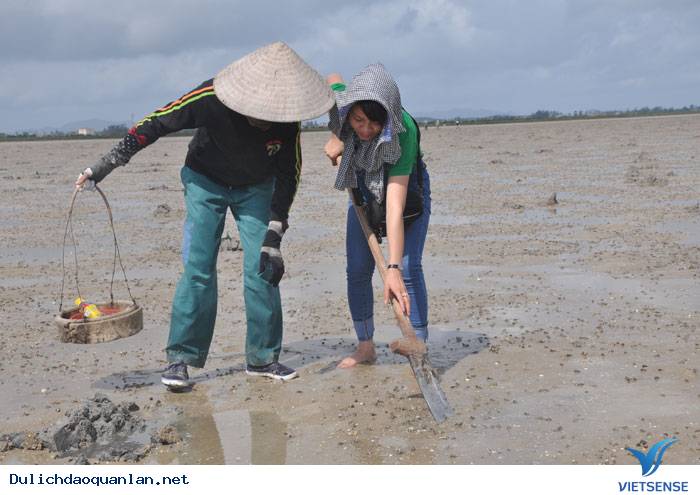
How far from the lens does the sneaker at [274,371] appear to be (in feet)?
17.0

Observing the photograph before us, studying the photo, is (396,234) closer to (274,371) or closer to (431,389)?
(431,389)

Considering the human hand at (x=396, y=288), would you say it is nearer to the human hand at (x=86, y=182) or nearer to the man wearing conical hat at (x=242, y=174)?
the man wearing conical hat at (x=242, y=174)

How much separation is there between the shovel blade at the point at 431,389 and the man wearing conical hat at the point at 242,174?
880 millimetres

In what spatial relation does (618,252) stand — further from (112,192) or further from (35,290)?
(112,192)

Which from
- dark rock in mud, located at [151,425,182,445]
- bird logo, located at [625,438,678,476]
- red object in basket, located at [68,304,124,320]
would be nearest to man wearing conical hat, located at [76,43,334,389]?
red object in basket, located at [68,304,124,320]

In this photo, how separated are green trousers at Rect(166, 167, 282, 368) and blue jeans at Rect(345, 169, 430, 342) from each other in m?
0.47

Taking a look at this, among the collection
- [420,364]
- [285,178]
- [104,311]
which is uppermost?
[285,178]

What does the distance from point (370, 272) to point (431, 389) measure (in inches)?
40.0

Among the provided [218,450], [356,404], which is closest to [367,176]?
[356,404]

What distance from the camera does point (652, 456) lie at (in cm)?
388

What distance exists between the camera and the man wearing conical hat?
4676 mm

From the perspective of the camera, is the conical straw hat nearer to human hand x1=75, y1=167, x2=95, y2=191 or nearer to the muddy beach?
human hand x1=75, y1=167, x2=95, y2=191
